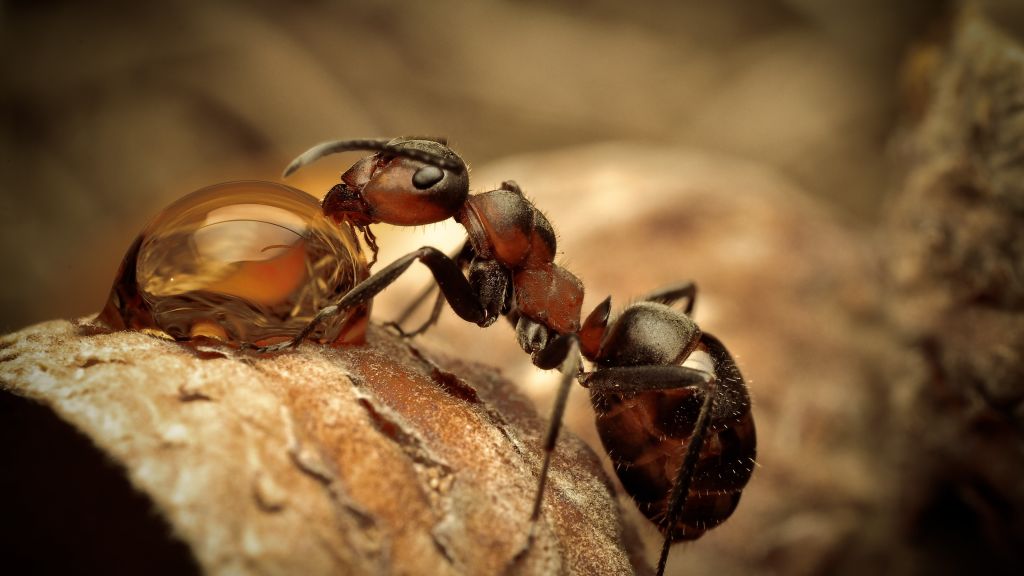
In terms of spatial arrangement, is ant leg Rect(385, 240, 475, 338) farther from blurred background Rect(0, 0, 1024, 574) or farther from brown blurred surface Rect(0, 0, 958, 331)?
brown blurred surface Rect(0, 0, 958, 331)

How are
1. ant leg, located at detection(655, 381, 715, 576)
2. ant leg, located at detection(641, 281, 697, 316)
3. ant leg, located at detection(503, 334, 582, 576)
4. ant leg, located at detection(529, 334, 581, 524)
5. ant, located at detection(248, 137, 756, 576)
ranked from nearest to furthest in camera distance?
ant leg, located at detection(503, 334, 582, 576) → ant leg, located at detection(529, 334, 581, 524) → ant leg, located at detection(655, 381, 715, 576) → ant, located at detection(248, 137, 756, 576) → ant leg, located at detection(641, 281, 697, 316)

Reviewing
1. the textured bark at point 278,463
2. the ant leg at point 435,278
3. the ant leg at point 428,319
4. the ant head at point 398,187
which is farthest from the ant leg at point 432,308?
the textured bark at point 278,463

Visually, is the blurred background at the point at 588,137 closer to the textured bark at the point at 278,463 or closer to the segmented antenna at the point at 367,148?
the segmented antenna at the point at 367,148

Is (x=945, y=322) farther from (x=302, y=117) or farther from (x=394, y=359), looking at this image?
(x=302, y=117)

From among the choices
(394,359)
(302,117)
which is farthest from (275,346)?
(302,117)

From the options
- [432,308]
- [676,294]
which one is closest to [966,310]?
[676,294]

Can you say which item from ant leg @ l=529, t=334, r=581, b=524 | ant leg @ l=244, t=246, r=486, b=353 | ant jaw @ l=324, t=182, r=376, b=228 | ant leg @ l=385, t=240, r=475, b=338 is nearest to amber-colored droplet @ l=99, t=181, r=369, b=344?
ant leg @ l=244, t=246, r=486, b=353

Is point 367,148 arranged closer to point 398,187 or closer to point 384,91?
point 398,187
